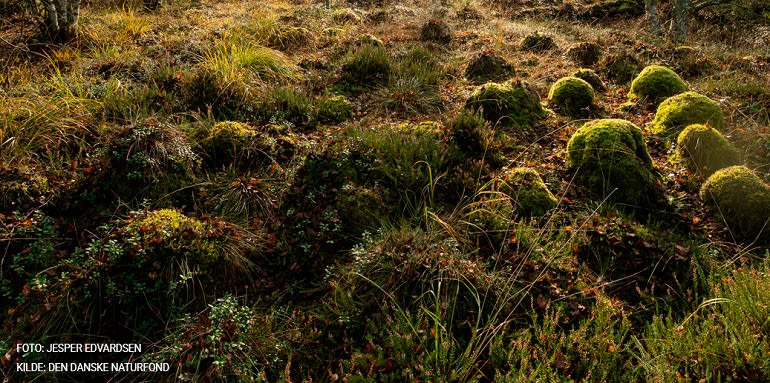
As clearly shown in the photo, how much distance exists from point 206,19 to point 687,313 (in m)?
9.97

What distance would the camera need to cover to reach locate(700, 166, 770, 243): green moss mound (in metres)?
3.83

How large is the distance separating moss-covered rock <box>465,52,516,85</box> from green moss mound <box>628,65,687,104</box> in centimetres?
204

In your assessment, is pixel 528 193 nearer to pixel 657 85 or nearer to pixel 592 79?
pixel 657 85

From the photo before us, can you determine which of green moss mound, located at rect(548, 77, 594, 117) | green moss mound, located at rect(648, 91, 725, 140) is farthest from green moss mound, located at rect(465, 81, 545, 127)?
green moss mound, located at rect(648, 91, 725, 140)

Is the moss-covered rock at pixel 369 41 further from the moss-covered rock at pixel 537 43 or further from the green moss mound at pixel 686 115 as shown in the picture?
the green moss mound at pixel 686 115

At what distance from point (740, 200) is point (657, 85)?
2.82 metres

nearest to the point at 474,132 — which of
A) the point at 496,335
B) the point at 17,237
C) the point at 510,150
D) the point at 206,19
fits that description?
the point at 510,150

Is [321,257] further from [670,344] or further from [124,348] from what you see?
[670,344]

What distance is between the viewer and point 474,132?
4.97 metres

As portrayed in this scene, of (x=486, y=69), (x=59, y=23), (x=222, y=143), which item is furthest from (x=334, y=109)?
(x=59, y=23)

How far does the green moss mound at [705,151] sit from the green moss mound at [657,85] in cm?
156

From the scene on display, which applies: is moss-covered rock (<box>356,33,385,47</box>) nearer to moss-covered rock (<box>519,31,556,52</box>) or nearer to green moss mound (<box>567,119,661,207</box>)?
moss-covered rock (<box>519,31,556,52</box>)

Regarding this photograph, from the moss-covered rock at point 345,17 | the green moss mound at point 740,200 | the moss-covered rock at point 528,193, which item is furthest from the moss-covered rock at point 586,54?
the moss-covered rock at point 345,17

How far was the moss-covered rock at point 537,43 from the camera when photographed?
29.8ft
